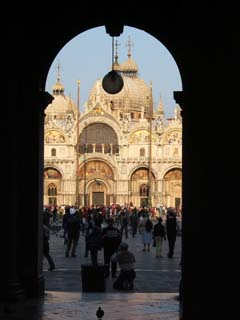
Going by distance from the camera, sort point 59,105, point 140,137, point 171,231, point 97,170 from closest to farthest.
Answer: point 171,231, point 97,170, point 140,137, point 59,105

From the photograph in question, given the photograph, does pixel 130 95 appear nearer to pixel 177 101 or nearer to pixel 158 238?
pixel 158 238

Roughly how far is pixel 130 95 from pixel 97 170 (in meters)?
15.1

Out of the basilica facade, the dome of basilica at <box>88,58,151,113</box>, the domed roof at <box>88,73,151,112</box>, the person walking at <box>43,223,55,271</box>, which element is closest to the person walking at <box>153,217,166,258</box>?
the person walking at <box>43,223,55,271</box>

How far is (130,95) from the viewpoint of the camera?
97938 mm

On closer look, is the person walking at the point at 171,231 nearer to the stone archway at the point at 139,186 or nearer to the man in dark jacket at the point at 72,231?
the man in dark jacket at the point at 72,231

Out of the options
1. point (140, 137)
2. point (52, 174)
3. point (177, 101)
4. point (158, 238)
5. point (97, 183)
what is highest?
point (140, 137)

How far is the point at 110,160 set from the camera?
8400 cm

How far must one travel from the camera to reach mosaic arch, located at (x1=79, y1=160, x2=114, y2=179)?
84.9 m

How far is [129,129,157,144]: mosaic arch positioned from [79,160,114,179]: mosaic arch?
341 centimetres

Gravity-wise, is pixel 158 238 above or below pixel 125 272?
above

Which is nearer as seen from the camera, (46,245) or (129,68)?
(46,245)

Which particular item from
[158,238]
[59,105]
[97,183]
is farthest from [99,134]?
[158,238]

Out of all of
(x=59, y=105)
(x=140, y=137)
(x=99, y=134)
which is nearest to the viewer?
(x=140, y=137)

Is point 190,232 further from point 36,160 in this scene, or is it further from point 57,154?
point 57,154
